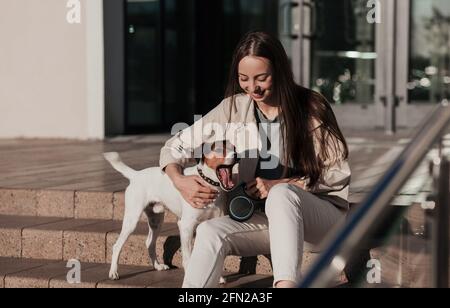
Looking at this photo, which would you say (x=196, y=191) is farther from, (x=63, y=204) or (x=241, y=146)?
(x=63, y=204)

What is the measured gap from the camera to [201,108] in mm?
11398

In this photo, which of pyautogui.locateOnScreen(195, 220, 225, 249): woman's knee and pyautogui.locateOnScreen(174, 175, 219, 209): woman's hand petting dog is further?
pyautogui.locateOnScreen(174, 175, 219, 209): woman's hand petting dog

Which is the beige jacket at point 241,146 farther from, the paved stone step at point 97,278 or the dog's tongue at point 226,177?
the paved stone step at point 97,278

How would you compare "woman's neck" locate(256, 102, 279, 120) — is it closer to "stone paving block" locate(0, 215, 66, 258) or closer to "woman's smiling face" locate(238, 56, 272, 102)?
"woman's smiling face" locate(238, 56, 272, 102)

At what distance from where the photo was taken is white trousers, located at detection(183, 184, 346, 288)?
3039 millimetres

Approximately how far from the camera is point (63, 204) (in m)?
5.09

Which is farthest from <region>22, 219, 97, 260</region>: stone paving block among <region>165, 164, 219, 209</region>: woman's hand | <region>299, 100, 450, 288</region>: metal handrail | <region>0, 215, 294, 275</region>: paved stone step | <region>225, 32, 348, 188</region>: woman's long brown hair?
<region>299, 100, 450, 288</region>: metal handrail

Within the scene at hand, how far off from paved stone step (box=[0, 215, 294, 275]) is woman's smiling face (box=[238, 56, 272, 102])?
100cm

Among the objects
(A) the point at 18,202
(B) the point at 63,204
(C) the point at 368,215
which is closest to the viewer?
(C) the point at 368,215

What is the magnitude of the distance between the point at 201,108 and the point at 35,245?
6895 millimetres

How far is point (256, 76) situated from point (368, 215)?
1.46 meters

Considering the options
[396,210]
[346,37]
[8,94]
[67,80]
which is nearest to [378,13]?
[346,37]

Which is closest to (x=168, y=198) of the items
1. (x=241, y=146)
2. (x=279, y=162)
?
(x=241, y=146)

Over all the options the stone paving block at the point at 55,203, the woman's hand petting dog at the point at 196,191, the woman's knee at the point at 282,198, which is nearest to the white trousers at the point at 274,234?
the woman's knee at the point at 282,198
